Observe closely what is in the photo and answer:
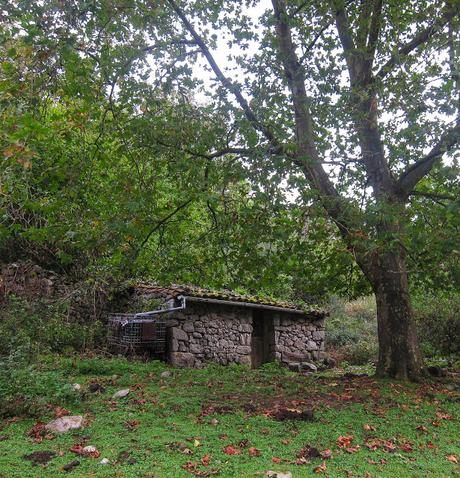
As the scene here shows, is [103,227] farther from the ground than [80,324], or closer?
farther from the ground

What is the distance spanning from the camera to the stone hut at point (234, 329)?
1229 centimetres

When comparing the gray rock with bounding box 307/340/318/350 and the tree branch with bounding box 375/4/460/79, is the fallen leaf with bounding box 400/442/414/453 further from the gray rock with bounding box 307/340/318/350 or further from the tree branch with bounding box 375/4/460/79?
the gray rock with bounding box 307/340/318/350

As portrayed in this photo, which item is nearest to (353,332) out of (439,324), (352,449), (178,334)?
(439,324)

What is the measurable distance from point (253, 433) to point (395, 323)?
3.63m

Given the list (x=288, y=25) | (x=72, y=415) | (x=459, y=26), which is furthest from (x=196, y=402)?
(x=459, y=26)

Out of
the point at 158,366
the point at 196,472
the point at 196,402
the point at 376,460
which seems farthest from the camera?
the point at 158,366

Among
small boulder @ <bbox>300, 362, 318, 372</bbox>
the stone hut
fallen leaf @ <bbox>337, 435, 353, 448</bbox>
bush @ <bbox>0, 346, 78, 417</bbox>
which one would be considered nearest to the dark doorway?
the stone hut

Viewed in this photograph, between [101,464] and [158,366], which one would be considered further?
[158,366]

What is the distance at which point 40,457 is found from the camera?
4445 millimetres

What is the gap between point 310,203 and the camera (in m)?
6.97

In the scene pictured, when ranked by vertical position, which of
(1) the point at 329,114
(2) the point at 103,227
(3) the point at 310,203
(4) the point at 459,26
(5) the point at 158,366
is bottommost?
(5) the point at 158,366

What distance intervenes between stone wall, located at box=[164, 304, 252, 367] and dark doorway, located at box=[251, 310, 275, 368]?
3.92 feet

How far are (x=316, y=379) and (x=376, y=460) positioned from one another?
13.6 ft

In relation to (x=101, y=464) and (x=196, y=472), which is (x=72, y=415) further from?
(x=196, y=472)
